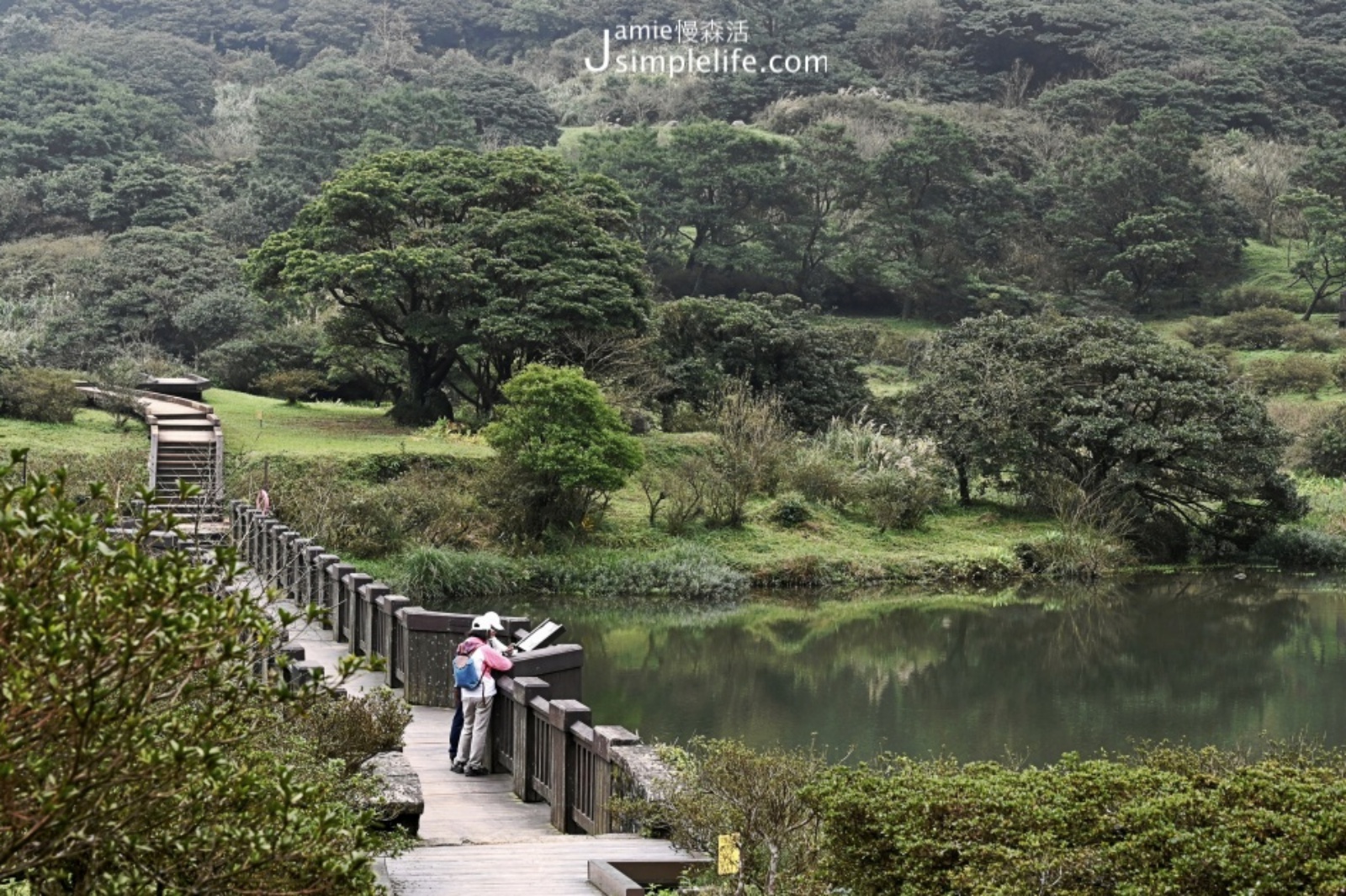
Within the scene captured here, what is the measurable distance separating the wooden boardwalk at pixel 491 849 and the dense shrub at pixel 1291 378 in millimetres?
33534

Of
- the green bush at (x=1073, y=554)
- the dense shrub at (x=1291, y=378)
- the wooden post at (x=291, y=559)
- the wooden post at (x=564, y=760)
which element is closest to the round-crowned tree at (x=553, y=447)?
the wooden post at (x=291, y=559)

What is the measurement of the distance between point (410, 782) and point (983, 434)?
23007 millimetres

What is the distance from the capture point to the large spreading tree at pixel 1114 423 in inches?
1155

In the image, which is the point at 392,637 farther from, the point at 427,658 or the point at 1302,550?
the point at 1302,550

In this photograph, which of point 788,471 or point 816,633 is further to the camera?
point 788,471

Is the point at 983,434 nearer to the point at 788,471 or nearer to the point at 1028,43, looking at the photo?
the point at 788,471

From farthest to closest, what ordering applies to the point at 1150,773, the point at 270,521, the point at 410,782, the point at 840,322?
the point at 840,322
the point at 270,521
the point at 410,782
the point at 1150,773

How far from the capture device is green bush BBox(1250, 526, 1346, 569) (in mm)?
30266

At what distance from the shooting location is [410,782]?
9453mm

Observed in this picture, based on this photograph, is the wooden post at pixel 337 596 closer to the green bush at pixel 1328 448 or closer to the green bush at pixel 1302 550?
the green bush at pixel 1302 550

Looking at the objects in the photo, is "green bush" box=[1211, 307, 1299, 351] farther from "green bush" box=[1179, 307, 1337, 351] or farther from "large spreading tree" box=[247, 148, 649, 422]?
"large spreading tree" box=[247, 148, 649, 422]

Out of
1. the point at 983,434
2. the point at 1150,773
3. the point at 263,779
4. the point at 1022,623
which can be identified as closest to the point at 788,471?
the point at 983,434

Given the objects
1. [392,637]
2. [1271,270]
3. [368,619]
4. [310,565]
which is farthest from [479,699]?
[1271,270]

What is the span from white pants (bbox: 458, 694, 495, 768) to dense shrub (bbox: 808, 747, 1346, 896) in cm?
458
